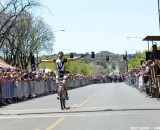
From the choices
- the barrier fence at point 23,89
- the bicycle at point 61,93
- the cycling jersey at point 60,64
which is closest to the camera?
the bicycle at point 61,93

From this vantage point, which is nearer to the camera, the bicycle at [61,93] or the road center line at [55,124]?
the road center line at [55,124]

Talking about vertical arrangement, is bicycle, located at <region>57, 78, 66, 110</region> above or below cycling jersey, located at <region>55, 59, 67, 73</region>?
below

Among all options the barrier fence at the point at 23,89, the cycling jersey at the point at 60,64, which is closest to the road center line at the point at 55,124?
the cycling jersey at the point at 60,64

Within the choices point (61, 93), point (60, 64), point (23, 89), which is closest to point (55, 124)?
point (61, 93)

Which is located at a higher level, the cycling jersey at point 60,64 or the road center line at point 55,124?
the cycling jersey at point 60,64

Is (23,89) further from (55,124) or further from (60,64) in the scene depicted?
(55,124)

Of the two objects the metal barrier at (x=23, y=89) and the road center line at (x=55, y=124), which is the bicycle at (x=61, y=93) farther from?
the metal barrier at (x=23, y=89)

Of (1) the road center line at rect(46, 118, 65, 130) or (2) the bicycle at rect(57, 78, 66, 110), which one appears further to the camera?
(2) the bicycle at rect(57, 78, 66, 110)

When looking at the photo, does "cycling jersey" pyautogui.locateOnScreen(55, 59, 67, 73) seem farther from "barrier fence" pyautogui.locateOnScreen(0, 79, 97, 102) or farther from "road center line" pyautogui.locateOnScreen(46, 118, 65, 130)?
"barrier fence" pyautogui.locateOnScreen(0, 79, 97, 102)

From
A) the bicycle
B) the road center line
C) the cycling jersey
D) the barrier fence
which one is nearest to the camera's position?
the road center line

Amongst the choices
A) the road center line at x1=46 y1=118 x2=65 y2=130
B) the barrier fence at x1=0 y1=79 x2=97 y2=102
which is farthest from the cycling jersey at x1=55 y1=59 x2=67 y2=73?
the barrier fence at x1=0 y1=79 x2=97 y2=102

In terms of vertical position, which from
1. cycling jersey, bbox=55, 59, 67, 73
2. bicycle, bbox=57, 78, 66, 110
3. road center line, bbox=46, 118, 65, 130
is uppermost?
cycling jersey, bbox=55, 59, 67, 73

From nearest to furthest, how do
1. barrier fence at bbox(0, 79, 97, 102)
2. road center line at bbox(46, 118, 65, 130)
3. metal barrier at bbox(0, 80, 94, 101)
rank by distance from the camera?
road center line at bbox(46, 118, 65, 130) → barrier fence at bbox(0, 79, 97, 102) → metal barrier at bbox(0, 80, 94, 101)

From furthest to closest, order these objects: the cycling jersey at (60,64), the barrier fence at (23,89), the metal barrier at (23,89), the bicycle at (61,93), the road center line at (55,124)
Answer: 1. the metal barrier at (23,89)
2. the barrier fence at (23,89)
3. the cycling jersey at (60,64)
4. the bicycle at (61,93)
5. the road center line at (55,124)
